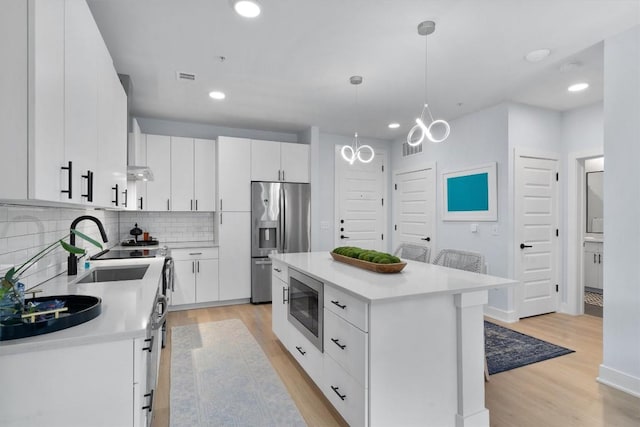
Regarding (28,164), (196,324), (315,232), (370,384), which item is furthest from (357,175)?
(28,164)

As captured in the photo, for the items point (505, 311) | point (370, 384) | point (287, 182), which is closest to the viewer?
point (370, 384)

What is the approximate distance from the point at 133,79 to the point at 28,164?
2.62 metres

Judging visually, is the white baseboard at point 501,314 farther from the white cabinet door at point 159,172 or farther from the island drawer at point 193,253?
the white cabinet door at point 159,172

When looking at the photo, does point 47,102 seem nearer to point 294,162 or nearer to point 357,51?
point 357,51

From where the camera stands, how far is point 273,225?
4824 millimetres

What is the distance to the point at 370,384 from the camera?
5.57 feet

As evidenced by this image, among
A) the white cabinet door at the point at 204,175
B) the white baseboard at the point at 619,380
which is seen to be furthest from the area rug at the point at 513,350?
the white cabinet door at the point at 204,175

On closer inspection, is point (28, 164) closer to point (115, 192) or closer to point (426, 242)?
point (115, 192)

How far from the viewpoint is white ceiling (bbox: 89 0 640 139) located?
218 centimetres

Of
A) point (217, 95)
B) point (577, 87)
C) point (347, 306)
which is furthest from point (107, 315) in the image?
point (577, 87)

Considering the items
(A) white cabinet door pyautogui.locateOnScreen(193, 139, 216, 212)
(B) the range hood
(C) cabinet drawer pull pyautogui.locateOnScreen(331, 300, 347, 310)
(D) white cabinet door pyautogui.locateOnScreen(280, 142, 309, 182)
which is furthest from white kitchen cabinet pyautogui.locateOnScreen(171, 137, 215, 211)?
(C) cabinet drawer pull pyautogui.locateOnScreen(331, 300, 347, 310)

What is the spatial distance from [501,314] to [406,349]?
2818 mm

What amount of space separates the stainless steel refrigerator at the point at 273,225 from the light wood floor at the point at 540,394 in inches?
52.1

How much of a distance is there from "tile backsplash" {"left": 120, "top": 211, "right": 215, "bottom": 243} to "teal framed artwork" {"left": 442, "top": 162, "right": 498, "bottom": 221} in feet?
11.1
